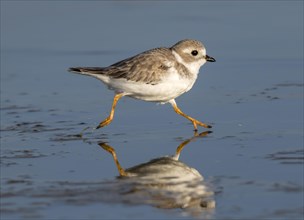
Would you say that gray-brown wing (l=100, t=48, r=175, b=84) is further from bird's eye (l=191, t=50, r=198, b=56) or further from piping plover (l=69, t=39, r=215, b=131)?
bird's eye (l=191, t=50, r=198, b=56)

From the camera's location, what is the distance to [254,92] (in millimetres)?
11172

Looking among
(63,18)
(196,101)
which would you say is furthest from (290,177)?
(63,18)

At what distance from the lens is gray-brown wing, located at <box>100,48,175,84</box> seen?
32.3 feet

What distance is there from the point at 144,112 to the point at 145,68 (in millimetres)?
853

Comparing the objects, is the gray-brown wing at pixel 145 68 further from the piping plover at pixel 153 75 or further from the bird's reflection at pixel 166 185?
the bird's reflection at pixel 166 185

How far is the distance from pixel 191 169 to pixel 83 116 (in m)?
2.70

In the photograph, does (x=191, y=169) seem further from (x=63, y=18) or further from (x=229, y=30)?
(x=63, y=18)

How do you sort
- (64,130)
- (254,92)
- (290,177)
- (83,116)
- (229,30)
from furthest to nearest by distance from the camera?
(229,30)
(254,92)
(83,116)
(64,130)
(290,177)

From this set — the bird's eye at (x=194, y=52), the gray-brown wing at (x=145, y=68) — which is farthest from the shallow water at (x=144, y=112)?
the bird's eye at (x=194, y=52)

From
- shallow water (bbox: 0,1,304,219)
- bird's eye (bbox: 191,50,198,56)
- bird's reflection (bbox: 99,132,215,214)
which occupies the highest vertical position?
bird's eye (bbox: 191,50,198,56)

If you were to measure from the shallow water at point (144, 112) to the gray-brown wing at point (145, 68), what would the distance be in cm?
57

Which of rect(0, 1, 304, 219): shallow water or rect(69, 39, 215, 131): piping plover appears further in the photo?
rect(69, 39, 215, 131): piping plover

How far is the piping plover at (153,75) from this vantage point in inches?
388

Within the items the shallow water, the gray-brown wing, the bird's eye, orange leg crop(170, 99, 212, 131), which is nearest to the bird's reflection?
the shallow water
